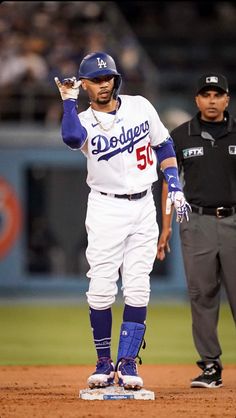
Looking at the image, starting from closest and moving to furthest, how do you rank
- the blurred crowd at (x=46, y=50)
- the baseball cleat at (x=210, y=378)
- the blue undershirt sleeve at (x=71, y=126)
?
the blue undershirt sleeve at (x=71, y=126) → the baseball cleat at (x=210, y=378) → the blurred crowd at (x=46, y=50)

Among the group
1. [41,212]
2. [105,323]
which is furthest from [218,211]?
[41,212]

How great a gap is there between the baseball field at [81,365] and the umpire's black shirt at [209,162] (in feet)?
4.53

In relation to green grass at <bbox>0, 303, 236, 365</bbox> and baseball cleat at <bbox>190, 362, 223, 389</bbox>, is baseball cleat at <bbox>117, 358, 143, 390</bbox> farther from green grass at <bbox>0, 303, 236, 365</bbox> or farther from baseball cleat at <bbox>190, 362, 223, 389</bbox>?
green grass at <bbox>0, 303, 236, 365</bbox>

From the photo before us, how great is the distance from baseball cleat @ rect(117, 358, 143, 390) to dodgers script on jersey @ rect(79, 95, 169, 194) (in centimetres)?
109

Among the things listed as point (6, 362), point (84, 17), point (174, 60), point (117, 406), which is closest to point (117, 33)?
point (84, 17)

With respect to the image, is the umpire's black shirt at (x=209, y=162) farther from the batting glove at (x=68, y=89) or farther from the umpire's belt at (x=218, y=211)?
the batting glove at (x=68, y=89)

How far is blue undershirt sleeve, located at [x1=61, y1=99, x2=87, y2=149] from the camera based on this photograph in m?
6.48

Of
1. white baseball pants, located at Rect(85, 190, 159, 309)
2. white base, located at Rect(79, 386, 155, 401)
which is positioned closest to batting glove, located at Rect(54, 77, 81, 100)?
white baseball pants, located at Rect(85, 190, 159, 309)

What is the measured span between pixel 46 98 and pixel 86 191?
1.83 meters

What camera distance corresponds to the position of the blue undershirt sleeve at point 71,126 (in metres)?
6.48

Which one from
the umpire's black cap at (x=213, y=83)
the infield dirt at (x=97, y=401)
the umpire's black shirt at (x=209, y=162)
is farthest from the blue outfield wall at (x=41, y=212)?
the umpire's black cap at (x=213, y=83)

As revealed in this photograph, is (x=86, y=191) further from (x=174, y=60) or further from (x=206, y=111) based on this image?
(x=206, y=111)

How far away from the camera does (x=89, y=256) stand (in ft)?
22.4

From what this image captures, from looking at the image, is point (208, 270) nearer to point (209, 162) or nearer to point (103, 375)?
point (209, 162)
